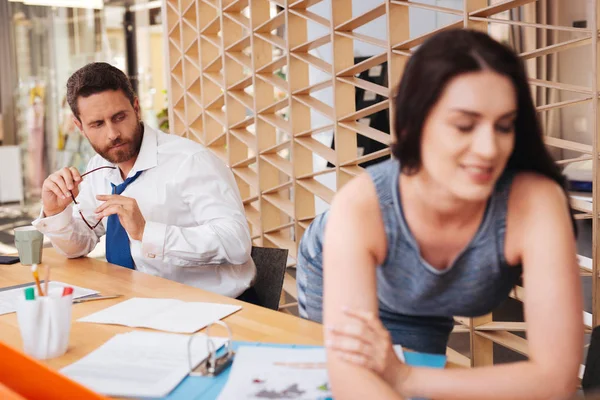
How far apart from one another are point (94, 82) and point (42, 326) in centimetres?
113

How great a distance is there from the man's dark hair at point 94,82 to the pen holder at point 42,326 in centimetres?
107

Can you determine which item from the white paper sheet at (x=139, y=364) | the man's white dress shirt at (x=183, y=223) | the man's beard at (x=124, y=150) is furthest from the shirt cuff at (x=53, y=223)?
the white paper sheet at (x=139, y=364)

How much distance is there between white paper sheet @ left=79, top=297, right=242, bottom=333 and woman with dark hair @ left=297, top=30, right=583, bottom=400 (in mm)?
480

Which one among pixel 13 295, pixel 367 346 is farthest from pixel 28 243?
pixel 367 346

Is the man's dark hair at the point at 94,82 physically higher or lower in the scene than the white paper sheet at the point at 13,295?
higher

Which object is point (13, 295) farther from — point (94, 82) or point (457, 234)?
point (457, 234)

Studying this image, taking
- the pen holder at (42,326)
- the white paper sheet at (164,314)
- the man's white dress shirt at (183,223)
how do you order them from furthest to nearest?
1. the man's white dress shirt at (183,223)
2. the white paper sheet at (164,314)
3. the pen holder at (42,326)

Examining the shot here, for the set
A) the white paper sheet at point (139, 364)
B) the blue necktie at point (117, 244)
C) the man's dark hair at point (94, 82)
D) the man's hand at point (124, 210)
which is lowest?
the white paper sheet at point (139, 364)

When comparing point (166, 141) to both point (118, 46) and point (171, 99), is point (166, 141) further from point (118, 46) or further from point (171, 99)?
point (118, 46)

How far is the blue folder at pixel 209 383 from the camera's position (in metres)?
1.20

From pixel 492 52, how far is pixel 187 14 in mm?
3605

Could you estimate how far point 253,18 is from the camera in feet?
11.8

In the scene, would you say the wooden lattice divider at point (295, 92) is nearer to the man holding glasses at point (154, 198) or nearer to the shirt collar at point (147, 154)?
the man holding glasses at point (154, 198)

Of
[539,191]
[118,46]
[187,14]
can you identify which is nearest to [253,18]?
[187,14]
